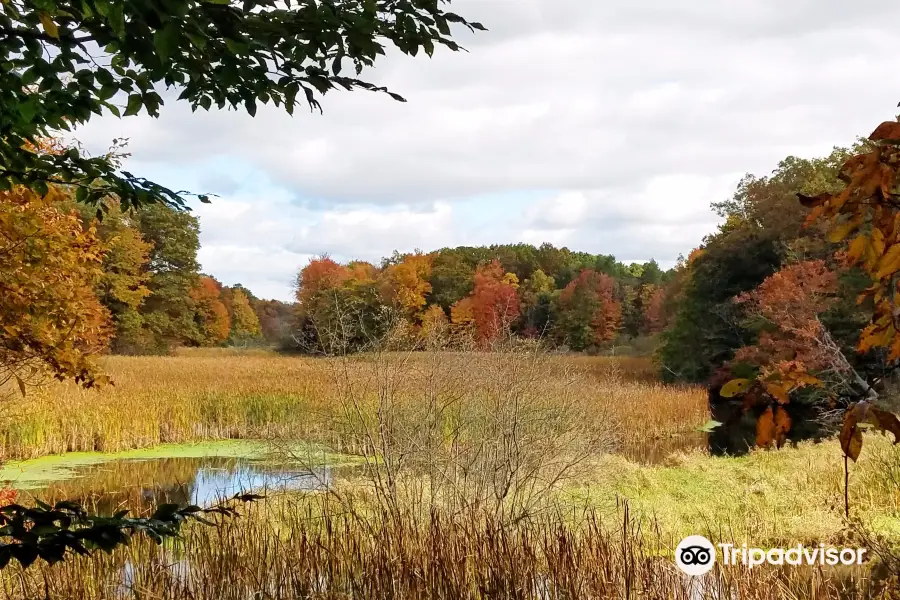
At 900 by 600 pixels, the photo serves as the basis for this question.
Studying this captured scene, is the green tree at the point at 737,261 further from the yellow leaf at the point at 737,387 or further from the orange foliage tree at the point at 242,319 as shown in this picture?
the orange foliage tree at the point at 242,319

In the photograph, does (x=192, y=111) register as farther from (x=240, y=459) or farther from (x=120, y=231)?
(x=120, y=231)

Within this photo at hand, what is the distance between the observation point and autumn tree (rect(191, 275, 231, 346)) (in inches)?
1732

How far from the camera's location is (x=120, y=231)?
95.1 feet

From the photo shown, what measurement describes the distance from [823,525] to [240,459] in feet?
27.7

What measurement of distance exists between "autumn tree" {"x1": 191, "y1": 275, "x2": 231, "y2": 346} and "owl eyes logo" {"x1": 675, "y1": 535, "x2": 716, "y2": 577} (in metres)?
39.1

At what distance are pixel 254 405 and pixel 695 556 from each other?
11554 mm

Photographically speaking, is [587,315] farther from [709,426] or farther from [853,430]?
[853,430]

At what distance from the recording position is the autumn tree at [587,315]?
4031 centimetres

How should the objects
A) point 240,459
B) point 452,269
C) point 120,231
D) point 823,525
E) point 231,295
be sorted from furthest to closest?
1. point 231,295
2. point 452,269
3. point 120,231
4. point 240,459
5. point 823,525

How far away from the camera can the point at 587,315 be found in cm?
4031

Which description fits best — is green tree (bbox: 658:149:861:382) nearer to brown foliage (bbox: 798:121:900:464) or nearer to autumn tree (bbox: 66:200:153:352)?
brown foliage (bbox: 798:121:900:464)

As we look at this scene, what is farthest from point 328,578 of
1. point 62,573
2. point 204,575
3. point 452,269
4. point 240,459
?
point 452,269

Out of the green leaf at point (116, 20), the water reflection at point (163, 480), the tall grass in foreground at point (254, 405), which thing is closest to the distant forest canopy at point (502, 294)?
the tall grass in foreground at point (254, 405)

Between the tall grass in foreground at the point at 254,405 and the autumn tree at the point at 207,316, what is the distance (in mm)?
25287
